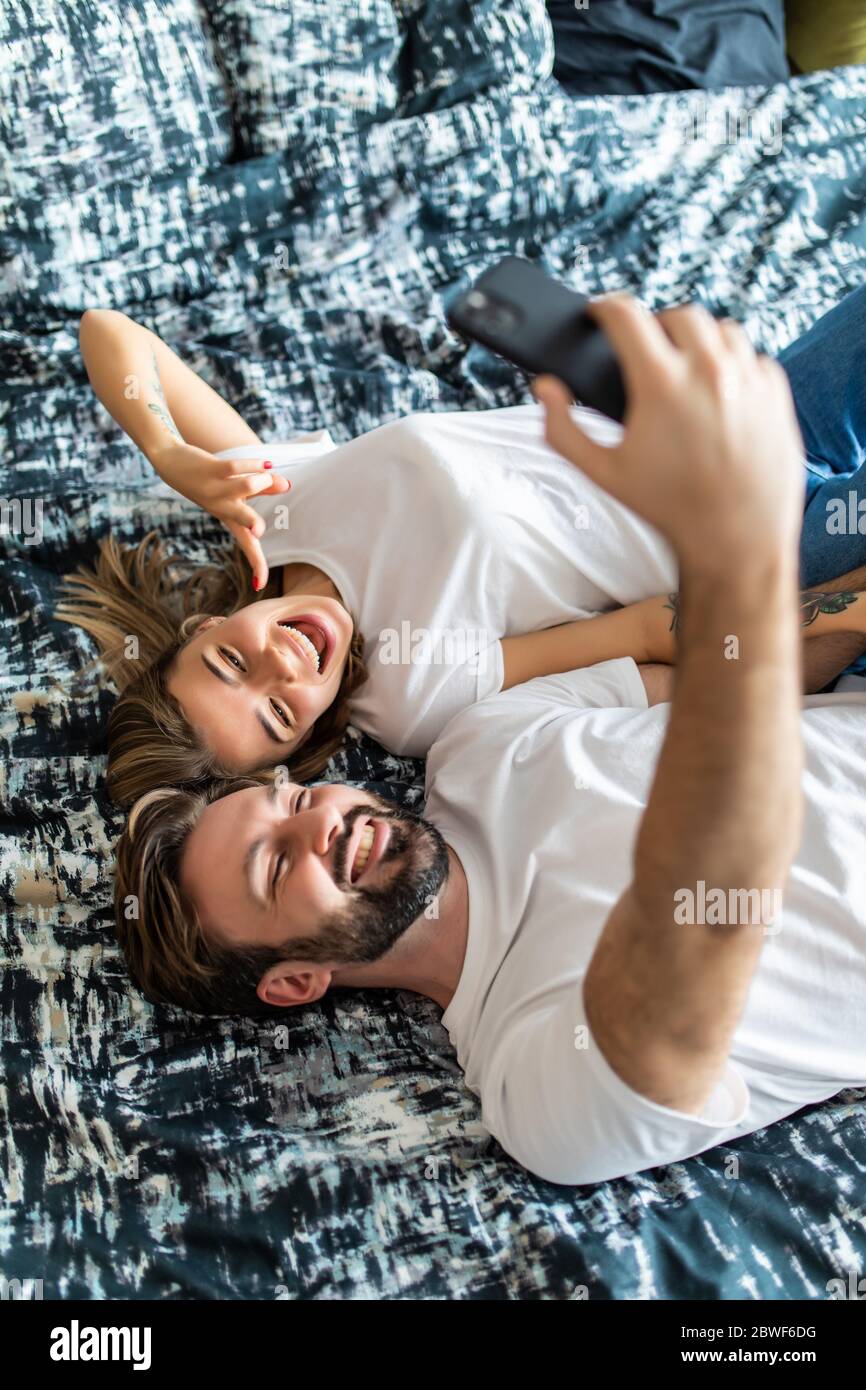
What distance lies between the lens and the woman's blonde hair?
145 centimetres

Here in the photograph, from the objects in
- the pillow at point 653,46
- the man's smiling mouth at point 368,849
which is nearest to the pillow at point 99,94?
the pillow at point 653,46

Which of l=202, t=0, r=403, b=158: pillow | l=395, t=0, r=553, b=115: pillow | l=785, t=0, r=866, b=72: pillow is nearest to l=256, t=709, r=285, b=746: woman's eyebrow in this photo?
l=202, t=0, r=403, b=158: pillow

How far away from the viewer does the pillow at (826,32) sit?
2.34m

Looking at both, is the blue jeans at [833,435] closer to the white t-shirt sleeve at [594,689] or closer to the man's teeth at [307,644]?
the white t-shirt sleeve at [594,689]

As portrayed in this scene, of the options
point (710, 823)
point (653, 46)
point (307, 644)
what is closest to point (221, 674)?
point (307, 644)

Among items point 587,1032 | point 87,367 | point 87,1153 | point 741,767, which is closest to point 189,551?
point 87,367

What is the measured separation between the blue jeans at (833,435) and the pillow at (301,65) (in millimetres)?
915

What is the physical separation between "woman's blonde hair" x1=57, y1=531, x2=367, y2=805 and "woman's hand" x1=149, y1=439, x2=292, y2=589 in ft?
0.54

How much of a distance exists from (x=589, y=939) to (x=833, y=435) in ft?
2.66

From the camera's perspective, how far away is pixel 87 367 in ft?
5.67

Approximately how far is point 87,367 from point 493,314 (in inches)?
41.8

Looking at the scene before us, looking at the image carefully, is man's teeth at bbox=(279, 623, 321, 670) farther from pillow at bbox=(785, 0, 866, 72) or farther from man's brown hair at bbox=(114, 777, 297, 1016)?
pillow at bbox=(785, 0, 866, 72)

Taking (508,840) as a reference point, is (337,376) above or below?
above
